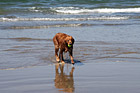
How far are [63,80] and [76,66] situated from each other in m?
1.42

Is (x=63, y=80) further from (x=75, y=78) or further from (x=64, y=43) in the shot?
(x=64, y=43)

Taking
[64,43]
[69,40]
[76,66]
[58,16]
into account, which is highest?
[69,40]

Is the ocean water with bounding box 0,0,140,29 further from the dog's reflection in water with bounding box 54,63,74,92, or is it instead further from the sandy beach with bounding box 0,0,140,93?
the dog's reflection in water with bounding box 54,63,74,92

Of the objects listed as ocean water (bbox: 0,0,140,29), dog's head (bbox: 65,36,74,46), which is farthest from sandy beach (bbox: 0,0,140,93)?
ocean water (bbox: 0,0,140,29)

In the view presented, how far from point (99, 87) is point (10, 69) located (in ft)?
8.38

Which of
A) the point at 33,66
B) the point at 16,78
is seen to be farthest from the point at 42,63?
the point at 16,78

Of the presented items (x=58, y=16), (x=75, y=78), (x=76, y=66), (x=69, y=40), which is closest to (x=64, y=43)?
(x=69, y=40)

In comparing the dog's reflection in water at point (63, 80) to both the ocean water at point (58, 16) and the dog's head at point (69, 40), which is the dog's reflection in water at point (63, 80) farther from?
the ocean water at point (58, 16)

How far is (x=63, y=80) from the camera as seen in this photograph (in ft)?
20.1

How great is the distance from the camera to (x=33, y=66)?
294 inches

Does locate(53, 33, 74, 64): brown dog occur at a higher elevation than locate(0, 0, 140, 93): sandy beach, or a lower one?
higher

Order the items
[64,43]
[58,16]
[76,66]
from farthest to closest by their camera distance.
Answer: [58,16]
[64,43]
[76,66]

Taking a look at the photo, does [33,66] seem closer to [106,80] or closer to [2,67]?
[2,67]

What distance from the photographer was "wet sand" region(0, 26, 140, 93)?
5512 millimetres
